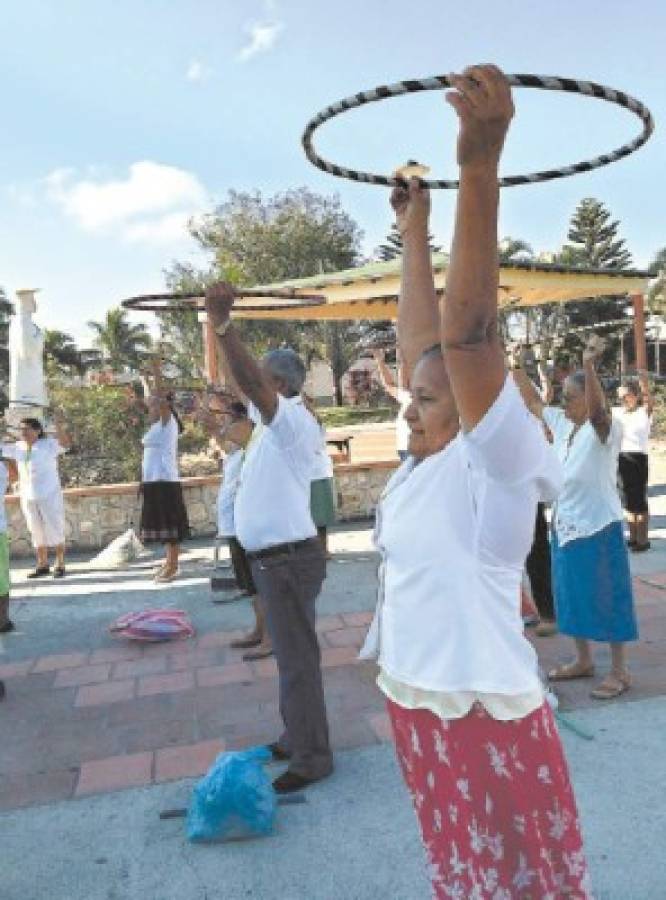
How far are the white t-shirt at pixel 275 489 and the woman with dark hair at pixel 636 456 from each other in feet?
17.2

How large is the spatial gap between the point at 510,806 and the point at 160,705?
3267 mm

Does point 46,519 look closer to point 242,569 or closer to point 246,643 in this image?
point 242,569

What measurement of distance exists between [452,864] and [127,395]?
34.8ft

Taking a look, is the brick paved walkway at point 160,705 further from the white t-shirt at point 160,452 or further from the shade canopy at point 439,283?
the shade canopy at point 439,283

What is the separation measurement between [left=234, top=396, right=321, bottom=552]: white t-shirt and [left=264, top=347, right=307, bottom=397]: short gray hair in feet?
0.60

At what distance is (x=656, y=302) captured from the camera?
3628 centimetres

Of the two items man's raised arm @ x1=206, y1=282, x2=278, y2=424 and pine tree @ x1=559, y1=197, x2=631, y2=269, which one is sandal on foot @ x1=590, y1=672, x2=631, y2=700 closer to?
man's raised arm @ x1=206, y1=282, x2=278, y2=424

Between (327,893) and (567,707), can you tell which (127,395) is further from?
(327,893)

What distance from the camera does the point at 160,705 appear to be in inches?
179

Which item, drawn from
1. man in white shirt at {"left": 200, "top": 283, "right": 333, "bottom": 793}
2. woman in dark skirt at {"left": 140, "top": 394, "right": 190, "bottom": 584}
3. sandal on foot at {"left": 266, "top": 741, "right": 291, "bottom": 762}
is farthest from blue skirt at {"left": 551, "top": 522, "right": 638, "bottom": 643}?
woman in dark skirt at {"left": 140, "top": 394, "right": 190, "bottom": 584}

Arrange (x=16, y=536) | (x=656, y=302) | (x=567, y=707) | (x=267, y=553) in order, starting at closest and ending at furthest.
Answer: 1. (x=267, y=553)
2. (x=567, y=707)
3. (x=16, y=536)
4. (x=656, y=302)

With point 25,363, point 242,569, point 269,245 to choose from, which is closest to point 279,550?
point 242,569

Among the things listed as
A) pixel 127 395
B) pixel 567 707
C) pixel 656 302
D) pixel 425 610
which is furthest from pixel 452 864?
pixel 656 302

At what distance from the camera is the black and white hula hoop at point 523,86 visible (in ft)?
5.91
